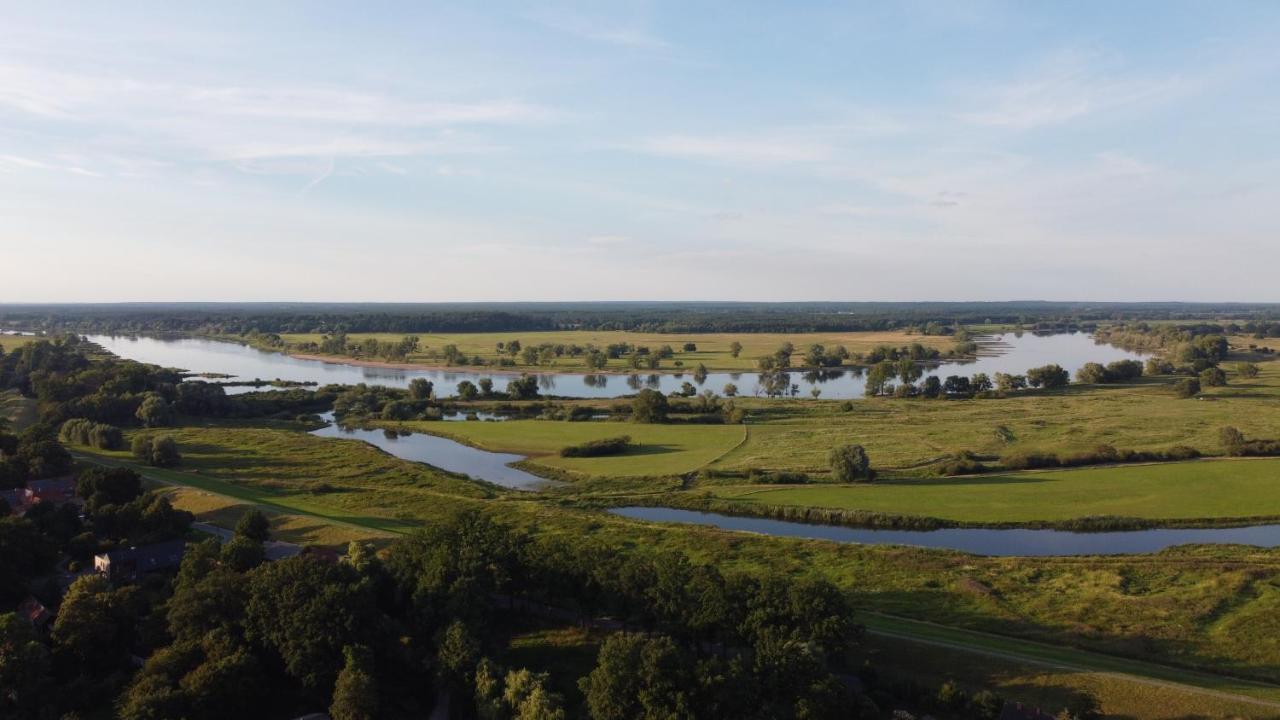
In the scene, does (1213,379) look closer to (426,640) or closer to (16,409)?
(426,640)

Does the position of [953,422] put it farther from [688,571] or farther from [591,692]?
[591,692]

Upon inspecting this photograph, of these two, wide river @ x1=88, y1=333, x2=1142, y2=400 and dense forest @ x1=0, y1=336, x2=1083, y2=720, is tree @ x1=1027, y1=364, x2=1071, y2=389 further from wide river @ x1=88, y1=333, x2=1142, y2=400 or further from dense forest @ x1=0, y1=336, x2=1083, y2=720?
dense forest @ x1=0, y1=336, x2=1083, y2=720

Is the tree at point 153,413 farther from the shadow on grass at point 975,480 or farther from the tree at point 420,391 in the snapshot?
the shadow on grass at point 975,480

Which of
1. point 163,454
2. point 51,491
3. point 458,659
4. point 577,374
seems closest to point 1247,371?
point 577,374

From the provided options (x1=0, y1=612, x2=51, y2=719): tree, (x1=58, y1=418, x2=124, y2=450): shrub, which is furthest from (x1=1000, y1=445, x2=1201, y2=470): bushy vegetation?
(x1=58, y1=418, x2=124, y2=450): shrub

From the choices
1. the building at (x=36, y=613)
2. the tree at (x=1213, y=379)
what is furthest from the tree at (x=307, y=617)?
the tree at (x=1213, y=379)
